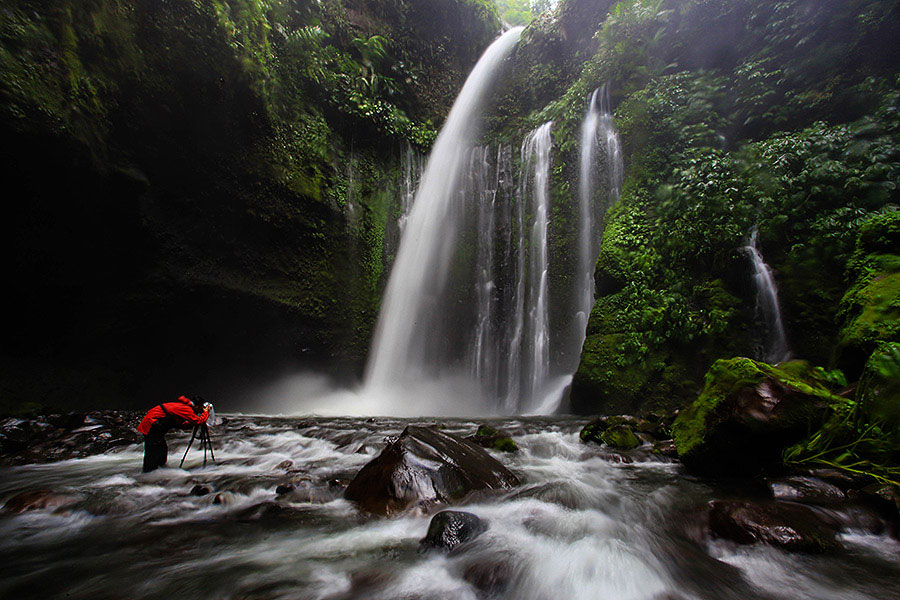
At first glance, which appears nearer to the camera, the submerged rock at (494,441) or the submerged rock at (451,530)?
→ the submerged rock at (451,530)

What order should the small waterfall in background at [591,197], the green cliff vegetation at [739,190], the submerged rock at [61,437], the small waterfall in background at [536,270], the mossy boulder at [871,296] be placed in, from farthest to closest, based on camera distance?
the small waterfall in background at [536,270], the small waterfall in background at [591,197], the green cliff vegetation at [739,190], the submerged rock at [61,437], the mossy boulder at [871,296]

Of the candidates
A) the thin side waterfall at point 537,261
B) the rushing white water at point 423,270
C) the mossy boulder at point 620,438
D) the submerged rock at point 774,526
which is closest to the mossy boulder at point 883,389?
the submerged rock at point 774,526

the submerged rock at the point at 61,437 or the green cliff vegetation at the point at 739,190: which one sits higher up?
the green cliff vegetation at the point at 739,190

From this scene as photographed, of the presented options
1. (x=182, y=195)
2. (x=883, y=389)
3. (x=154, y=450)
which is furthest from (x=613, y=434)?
(x=182, y=195)

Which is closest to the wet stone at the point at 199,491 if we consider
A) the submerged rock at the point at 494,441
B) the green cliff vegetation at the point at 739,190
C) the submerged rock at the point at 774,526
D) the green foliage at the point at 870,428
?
the submerged rock at the point at 494,441

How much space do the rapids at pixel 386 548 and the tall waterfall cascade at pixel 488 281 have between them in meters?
5.35

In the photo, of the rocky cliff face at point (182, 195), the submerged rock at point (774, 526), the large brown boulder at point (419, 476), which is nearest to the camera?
the submerged rock at point (774, 526)

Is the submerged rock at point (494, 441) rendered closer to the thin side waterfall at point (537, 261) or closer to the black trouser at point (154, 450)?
the black trouser at point (154, 450)

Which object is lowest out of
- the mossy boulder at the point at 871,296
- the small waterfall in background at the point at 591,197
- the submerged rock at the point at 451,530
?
the submerged rock at the point at 451,530

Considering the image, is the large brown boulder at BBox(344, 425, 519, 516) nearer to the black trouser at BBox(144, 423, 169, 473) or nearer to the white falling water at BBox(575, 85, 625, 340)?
the black trouser at BBox(144, 423, 169, 473)

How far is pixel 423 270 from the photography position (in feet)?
37.5

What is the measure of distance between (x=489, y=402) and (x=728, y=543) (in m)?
7.68

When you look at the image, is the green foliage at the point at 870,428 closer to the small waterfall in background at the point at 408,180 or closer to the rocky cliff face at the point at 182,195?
the rocky cliff face at the point at 182,195

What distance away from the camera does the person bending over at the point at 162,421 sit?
3648 mm
